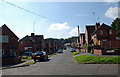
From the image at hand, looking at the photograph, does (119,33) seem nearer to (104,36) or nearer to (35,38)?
(104,36)

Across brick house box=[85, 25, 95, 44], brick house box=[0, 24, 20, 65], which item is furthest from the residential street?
brick house box=[85, 25, 95, 44]

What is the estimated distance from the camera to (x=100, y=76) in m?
7.20

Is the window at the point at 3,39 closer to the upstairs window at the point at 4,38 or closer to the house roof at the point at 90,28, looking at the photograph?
the upstairs window at the point at 4,38

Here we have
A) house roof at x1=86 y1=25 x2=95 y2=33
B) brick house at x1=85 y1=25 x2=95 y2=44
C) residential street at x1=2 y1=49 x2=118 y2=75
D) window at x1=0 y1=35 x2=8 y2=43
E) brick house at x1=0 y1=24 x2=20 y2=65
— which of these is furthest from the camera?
house roof at x1=86 y1=25 x2=95 y2=33

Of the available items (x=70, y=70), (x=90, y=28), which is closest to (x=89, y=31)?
(x=90, y=28)

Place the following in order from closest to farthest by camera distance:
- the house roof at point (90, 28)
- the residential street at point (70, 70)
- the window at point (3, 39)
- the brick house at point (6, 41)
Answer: the residential street at point (70, 70), the brick house at point (6, 41), the window at point (3, 39), the house roof at point (90, 28)

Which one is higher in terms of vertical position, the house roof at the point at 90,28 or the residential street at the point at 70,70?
the house roof at the point at 90,28

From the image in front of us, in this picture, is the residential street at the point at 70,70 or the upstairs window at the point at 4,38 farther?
the upstairs window at the point at 4,38

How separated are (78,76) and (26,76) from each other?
3.60 m

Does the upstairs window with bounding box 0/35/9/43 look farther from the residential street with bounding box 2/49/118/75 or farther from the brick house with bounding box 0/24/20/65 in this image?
the residential street with bounding box 2/49/118/75

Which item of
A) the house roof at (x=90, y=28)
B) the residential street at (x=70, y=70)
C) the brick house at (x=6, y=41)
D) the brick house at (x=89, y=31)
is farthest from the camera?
the house roof at (x=90, y=28)

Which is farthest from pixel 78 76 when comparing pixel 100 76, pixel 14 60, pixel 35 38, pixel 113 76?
pixel 35 38

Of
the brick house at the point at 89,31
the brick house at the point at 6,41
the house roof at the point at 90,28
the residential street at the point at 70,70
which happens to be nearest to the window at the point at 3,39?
the brick house at the point at 6,41

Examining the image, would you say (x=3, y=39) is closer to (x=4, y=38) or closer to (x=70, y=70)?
(x=4, y=38)
